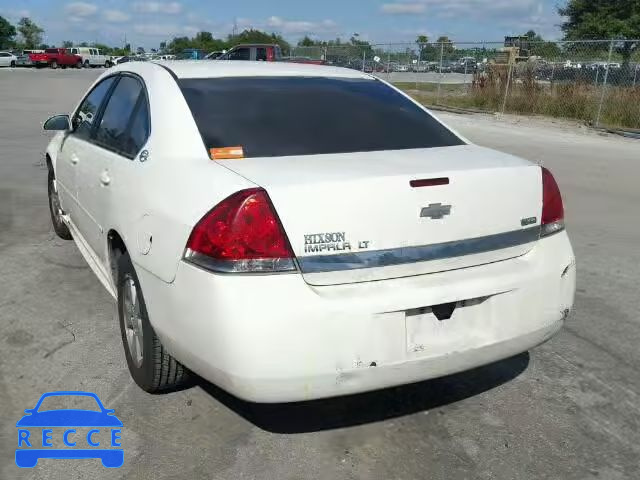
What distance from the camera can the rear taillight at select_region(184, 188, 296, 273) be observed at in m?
2.44

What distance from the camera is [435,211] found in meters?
2.66

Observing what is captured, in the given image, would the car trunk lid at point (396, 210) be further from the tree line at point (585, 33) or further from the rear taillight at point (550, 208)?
the tree line at point (585, 33)

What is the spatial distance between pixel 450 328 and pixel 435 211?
1.63 ft

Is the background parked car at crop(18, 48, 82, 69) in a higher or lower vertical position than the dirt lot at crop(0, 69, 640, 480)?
lower

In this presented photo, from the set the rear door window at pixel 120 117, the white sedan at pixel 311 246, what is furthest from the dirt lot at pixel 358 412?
the rear door window at pixel 120 117

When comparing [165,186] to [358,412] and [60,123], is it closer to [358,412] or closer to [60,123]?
[358,412]

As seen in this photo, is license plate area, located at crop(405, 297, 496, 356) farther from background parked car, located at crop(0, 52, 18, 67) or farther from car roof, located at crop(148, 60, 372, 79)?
background parked car, located at crop(0, 52, 18, 67)

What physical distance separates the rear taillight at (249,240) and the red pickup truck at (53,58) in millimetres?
62457

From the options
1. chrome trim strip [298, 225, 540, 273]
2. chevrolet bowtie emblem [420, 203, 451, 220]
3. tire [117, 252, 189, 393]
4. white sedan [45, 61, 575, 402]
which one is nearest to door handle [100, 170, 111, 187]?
white sedan [45, 61, 575, 402]

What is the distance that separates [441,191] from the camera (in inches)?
106

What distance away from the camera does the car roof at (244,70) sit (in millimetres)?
3584

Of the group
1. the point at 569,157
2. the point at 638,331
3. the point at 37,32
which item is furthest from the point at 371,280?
the point at 37,32

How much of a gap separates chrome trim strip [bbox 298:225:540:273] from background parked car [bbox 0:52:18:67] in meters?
65.1

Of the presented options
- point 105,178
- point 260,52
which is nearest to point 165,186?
point 105,178
